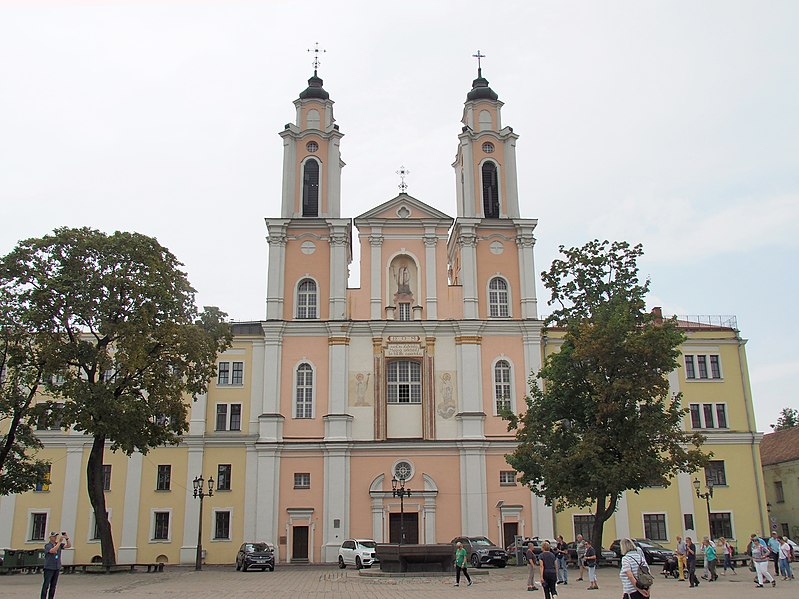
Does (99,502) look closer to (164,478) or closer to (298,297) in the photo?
(164,478)

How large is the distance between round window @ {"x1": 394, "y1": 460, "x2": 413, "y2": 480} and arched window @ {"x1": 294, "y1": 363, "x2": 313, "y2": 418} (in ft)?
18.2

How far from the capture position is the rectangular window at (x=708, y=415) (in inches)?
1832

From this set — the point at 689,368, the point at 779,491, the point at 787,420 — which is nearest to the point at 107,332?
the point at 689,368

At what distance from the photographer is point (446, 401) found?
146 feet

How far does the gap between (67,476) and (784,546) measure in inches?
1398

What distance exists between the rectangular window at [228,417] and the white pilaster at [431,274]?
39.8ft

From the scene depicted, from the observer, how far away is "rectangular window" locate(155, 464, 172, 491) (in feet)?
144

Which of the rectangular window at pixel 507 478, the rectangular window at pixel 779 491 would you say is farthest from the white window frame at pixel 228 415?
the rectangular window at pixel 779 491

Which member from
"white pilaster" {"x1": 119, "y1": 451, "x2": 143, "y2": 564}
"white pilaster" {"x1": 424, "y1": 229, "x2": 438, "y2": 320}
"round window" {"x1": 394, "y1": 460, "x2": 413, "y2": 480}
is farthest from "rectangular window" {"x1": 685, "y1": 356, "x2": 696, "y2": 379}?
"white pilaster" {"x1": 119, "y1": 451, "x2": 143, "y2": 564}

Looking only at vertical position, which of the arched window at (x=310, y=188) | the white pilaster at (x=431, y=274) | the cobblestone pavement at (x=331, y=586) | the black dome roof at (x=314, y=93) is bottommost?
the cobblestone pavement at (x=331, y=586)

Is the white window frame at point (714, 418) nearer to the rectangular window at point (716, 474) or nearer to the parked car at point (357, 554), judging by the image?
the rectangular window at point (716, 474)

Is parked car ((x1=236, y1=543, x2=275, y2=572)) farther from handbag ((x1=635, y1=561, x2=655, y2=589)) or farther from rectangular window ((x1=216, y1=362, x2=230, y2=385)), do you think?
handbag ((x1=635, y1=561, x2=655, y2=589))

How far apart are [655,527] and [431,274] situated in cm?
1890

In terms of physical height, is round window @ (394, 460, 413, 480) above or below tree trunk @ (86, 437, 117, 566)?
above
